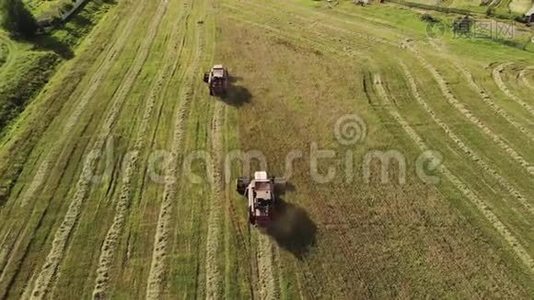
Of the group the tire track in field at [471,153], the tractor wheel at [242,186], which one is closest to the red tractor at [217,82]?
the tractor wheel at [242,186]

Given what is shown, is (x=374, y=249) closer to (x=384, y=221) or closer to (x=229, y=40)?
(x=384, y=221)

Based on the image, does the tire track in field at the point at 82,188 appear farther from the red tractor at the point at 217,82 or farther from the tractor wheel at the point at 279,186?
the tractor wheel at the point at 279,186

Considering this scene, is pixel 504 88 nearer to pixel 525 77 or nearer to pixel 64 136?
pixel 525 77

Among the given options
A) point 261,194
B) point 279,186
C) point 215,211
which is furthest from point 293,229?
point 215,211

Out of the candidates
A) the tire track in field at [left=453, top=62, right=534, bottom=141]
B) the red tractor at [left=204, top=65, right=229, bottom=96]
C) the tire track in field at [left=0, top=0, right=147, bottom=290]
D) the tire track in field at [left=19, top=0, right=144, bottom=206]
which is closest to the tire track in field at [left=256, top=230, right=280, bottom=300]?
the tire track in field at [left=0, top=0, right=147, bottom=290]

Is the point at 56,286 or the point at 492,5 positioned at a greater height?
the point at 492,5

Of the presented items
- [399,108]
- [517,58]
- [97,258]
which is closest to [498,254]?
[399,108]
